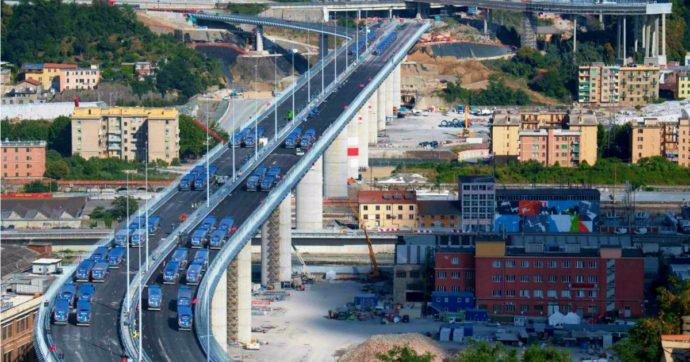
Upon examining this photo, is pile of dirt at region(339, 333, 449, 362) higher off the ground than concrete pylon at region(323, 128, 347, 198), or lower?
lower

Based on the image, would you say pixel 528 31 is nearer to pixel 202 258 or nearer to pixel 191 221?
pixel 191 221

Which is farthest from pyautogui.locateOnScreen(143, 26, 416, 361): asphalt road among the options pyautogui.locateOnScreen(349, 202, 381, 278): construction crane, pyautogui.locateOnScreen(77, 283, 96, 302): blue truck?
pyautogui.locateOnScreen(349, 202, 381, 278): construction crane

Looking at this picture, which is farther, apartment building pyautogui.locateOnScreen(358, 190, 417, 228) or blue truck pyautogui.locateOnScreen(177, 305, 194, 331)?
apartment building pyautogui.locateOnScreen(358, 190, 417, 228)

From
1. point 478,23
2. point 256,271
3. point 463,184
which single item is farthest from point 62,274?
point 478,23

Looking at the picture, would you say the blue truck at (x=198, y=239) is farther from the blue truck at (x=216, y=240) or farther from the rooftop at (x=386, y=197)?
the rooftop at (x=386, y=197)

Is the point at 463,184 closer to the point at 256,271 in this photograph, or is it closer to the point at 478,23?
the point at 256,271

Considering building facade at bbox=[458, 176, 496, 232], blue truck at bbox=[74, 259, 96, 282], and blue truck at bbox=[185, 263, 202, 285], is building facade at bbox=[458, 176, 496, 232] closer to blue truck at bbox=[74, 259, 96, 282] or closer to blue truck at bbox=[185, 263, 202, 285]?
blue truck at bbox=[185, 263, 202, 285]
